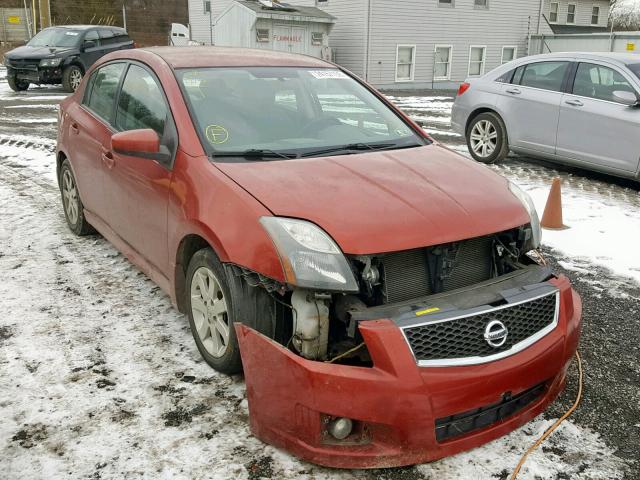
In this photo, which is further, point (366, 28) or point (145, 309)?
point (366, 28)

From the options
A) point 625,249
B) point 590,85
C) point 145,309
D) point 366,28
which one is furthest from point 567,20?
point 145,309

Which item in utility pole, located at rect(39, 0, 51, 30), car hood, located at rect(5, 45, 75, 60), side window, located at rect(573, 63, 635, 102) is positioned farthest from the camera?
utility pole, located at rect(39, 0, 51, 30)

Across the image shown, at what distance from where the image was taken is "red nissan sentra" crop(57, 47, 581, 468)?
254 cm

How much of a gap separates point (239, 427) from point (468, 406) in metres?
1.09

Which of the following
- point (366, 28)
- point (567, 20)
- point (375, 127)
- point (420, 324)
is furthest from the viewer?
point (567, 20)

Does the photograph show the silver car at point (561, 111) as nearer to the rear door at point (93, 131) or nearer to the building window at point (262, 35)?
the rear door at point (93, 131)

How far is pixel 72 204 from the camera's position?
5621 mm

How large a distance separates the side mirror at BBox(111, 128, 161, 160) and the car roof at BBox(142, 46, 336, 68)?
60 cm

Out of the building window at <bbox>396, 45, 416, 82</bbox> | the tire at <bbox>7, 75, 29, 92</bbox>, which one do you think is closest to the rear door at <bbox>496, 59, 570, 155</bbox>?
the tire at <bbox>7, 75, 29, 92</bbox>

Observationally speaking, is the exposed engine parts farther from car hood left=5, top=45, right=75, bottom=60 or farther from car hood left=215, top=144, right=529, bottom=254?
car hood left=5, top=45, right=75, bottom=60

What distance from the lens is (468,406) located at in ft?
8.46

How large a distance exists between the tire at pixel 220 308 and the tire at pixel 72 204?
2372 millimetres

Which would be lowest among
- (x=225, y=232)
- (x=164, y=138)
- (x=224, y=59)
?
(x=225, y=232)

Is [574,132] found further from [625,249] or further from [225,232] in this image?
[225,232]
